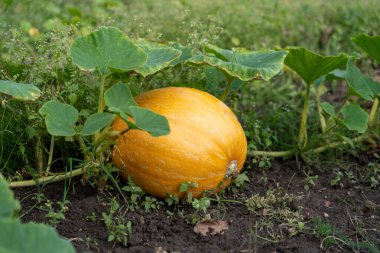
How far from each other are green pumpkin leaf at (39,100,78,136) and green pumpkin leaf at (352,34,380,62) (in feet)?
5.79

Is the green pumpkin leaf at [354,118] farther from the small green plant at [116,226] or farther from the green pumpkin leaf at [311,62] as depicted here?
the small green plant at [116,226]

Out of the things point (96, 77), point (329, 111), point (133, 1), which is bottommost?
point (133, 1)

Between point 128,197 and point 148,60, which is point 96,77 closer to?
point 148,60

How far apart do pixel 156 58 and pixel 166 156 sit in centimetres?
48

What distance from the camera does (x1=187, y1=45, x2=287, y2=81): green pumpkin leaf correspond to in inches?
111

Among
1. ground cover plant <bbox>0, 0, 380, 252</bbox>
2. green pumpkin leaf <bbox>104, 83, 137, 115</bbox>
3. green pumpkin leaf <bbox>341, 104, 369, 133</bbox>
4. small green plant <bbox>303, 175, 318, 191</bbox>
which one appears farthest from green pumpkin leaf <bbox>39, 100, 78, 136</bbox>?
green pumpkin leaf <bbox>341, 104, 369, 133</bbox>

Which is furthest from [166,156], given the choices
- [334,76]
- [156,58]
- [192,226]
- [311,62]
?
[334,76]

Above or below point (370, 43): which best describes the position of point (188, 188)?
below

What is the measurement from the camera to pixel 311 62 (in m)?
3.12

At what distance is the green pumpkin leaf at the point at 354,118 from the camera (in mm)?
3115

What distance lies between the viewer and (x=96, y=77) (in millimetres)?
2955

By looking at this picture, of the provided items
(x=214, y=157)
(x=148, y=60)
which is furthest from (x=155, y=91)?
A: (x=214, y=157)

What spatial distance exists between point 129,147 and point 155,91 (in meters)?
0.36

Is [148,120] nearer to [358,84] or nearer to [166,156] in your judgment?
[166,156]
